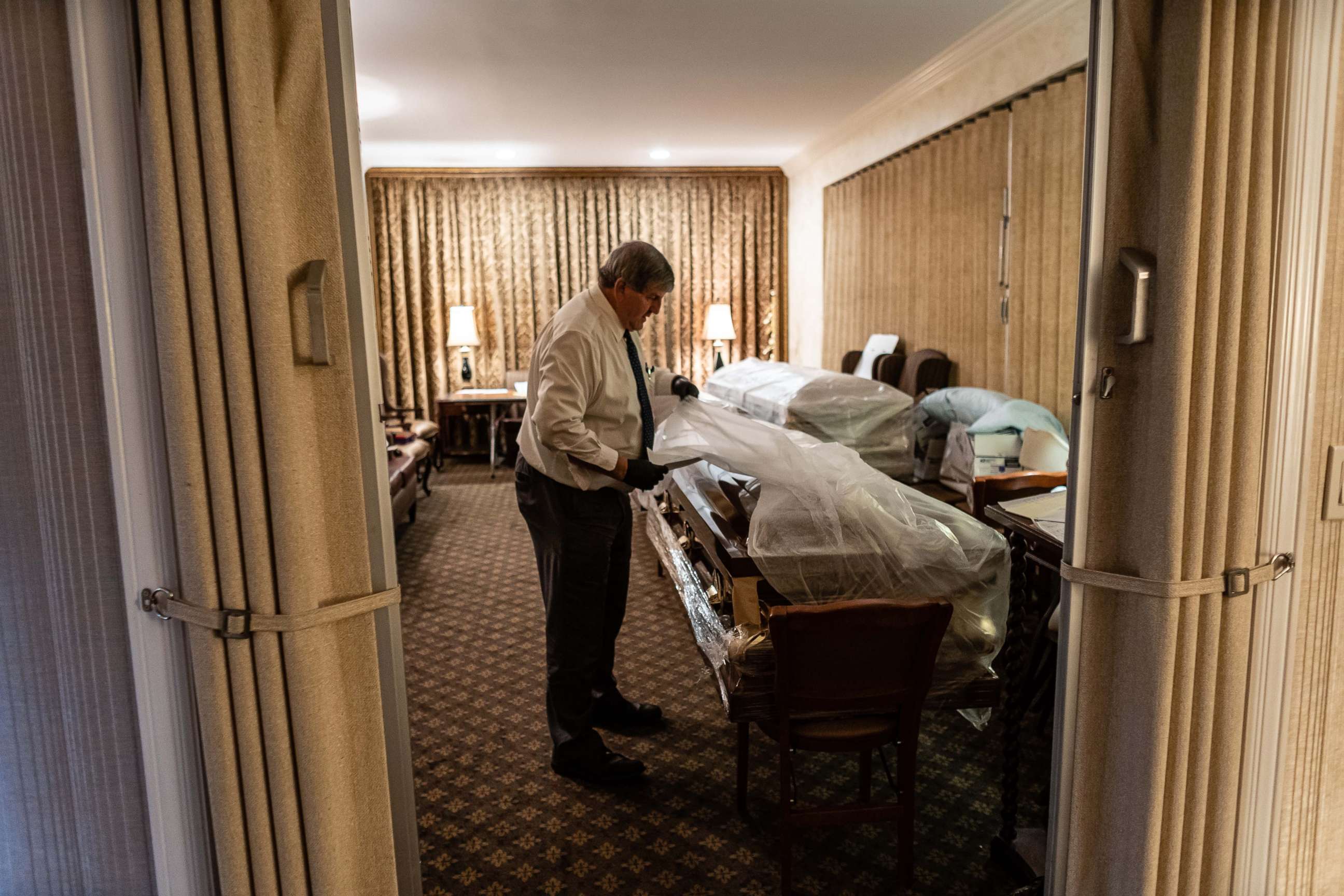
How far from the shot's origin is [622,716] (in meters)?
2.82

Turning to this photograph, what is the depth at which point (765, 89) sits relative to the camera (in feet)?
18.7

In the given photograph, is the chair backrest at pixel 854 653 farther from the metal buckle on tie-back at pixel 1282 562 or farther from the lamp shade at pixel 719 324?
the lamp shade at pixel 719 324

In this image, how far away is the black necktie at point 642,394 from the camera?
2.52 m

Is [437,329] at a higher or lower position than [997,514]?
higher

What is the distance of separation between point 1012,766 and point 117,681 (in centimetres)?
185

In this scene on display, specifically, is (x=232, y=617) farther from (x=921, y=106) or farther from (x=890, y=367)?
(x=921, y=106)

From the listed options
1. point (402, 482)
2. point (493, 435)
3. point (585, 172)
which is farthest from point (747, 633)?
point (585, 172)

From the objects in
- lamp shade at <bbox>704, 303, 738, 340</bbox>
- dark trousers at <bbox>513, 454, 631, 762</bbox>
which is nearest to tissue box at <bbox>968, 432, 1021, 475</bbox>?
dark trousers at <bbox>513, 454, 631, 762</bbox>

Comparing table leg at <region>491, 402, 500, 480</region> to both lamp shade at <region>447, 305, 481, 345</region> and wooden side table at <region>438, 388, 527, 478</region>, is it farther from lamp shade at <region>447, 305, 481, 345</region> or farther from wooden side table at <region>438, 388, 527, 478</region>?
lamp shade at <region>447, 305, 481, 345</region>

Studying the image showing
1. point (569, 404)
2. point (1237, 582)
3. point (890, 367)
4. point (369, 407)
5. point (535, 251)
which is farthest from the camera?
point (535, 251)

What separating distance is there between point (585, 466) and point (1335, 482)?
5.23 feet

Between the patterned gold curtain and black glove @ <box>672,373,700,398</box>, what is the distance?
225 inches

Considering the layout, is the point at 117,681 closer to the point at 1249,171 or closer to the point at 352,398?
the point at 352,398

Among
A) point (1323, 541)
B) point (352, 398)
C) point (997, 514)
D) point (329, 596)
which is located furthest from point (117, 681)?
point (997, 514)
